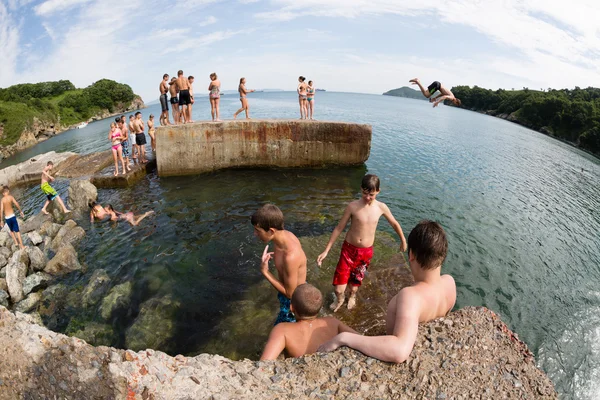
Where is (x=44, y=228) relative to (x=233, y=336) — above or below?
above

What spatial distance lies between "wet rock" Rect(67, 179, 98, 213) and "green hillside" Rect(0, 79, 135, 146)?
32.4m

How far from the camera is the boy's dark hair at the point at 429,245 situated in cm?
248

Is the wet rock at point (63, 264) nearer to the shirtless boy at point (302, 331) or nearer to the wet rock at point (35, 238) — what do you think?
the wet rock at point (35, 238)

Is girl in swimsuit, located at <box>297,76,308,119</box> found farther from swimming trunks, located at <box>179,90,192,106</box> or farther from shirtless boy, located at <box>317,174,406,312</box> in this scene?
shirtless boy, located at <box>317,174,406,312</box>

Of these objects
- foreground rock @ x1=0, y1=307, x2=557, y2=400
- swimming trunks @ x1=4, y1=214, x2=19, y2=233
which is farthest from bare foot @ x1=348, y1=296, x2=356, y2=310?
swimming trunks @ x1=4, y1=214, x2=19, y2=233

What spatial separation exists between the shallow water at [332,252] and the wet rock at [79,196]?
69 centimetres

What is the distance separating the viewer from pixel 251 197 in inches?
476

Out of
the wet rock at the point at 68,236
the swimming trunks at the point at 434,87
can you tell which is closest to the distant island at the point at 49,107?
the wet rock at the point at 68,236

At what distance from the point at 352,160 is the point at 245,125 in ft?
19.0

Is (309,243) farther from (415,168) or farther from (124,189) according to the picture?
(415,168)

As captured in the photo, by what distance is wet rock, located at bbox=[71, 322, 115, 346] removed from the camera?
5.72m

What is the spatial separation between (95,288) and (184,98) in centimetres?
947

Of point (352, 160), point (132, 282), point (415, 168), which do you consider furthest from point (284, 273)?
point (415, 168)

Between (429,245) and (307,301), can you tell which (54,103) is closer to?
(307,301)
